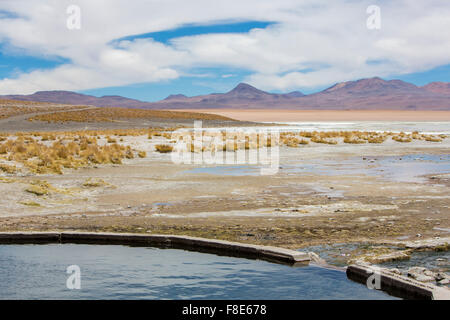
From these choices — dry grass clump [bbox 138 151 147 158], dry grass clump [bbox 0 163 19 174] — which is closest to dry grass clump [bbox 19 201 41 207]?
dry grass clump [bbox 0 163 19 174]

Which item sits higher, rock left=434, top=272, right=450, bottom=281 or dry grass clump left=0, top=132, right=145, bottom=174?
dry grass clump left=0, top=132, right=145, bottom=174

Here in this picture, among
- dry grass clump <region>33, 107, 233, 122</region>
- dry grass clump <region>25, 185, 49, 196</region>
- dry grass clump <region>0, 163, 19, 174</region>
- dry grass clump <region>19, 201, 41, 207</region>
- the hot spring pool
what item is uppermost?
dry grass clump <region>33, 107, 233, 122</region>

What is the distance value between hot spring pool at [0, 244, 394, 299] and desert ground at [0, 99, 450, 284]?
4.17ft

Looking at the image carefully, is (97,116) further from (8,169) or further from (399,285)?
(399,285)

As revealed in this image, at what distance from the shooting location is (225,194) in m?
14.6

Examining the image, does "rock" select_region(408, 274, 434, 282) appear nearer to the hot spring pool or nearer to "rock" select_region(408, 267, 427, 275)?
"rock" select_region(408, 267, 427, 275)

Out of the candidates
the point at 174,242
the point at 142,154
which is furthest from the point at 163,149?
the point at 174,242

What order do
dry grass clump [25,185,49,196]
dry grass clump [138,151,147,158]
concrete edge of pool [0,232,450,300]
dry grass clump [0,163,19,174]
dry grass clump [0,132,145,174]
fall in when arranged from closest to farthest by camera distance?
concrete edge of pool [0,232,450,300]
dry grass clump [25,185,49,196]
dry grass clump [0,163,19,174]
dry grass clump [0,132,145,174]
dry grass clump [138,151,147,158]

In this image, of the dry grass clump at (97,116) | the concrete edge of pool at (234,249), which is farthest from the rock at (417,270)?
the dry grass clump at (97,116)

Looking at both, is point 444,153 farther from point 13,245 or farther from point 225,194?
point 13,245

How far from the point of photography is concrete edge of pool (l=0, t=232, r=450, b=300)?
5816 mm

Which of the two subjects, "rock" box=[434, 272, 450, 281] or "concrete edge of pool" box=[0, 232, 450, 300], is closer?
"concrete edge of pool" box=[0, 232, 450, 300]

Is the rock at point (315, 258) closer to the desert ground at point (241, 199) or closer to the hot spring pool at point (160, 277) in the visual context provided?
the hot spring pool at point (160, 277)
